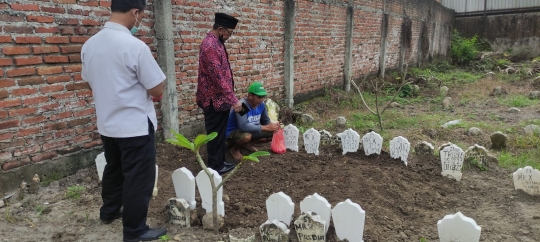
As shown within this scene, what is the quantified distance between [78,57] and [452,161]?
366 cm

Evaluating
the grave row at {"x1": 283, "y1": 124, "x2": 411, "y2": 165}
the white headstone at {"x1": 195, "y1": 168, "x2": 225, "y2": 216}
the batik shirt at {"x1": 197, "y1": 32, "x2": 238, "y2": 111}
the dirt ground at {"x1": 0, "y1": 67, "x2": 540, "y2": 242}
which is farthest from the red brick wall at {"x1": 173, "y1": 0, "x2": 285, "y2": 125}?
the white headstone at {"x1": 195, "y1": 168, "x2": 225, "y2": 216}

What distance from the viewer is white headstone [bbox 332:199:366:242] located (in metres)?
2.27

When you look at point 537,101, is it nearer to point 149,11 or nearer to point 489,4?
point 149,11

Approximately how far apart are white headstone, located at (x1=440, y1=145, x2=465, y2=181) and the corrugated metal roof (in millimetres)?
16951

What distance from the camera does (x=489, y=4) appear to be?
1742 centimetres

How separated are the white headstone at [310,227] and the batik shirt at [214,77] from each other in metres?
1.47

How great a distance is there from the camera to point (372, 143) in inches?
161

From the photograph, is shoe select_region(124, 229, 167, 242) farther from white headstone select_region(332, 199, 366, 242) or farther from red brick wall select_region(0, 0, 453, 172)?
red brick wall select_region(0, 0, 453, 172)

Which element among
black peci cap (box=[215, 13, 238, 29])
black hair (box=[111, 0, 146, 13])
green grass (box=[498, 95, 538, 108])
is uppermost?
black peci cap (box=[215, 13, 238, 29])

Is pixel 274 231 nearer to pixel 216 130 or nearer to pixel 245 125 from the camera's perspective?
pixel 216 130

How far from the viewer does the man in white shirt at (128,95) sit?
2.12 meters

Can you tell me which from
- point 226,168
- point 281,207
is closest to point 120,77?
point 281,207

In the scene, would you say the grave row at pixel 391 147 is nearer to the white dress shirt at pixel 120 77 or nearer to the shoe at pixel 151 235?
the shoe at pixel 151 235

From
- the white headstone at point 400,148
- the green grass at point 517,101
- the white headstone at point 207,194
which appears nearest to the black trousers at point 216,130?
the white headstone at point 207,194
